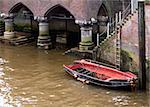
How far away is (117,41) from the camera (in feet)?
87.0

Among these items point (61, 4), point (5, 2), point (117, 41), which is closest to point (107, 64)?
point (117, 41)

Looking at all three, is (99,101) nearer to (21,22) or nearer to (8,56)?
(8,56)

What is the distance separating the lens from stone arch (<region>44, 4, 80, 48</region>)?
3625 centimetres

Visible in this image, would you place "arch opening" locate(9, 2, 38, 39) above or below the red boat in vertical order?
above

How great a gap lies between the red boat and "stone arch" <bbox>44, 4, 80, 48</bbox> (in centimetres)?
861

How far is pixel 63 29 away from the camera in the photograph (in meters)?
37.8

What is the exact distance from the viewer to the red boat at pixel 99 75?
77.4 ft

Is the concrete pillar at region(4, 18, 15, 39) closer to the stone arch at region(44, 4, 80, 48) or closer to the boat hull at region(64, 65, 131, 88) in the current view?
the stone arch at region(44, 4, 80, 48)

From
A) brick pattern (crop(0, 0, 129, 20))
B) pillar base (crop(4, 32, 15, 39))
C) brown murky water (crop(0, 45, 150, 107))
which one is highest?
brick pattern (crop(0, 0, 129, 20))

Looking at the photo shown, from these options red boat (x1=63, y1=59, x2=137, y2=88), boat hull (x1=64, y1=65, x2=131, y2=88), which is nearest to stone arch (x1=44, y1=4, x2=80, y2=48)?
red boat (x1=63, y1=59, x2=137, y2=88)

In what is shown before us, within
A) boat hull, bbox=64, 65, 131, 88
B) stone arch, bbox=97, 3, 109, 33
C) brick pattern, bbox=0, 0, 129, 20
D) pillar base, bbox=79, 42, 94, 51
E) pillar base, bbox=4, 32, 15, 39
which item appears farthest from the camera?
pillar base, bbox=4, 32, 15, 39

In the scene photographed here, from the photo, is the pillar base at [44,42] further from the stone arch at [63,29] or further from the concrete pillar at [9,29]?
the concrete pillar at [9,29]

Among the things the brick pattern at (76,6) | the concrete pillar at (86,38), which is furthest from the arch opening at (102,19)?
the concrete pillar at (86,38)

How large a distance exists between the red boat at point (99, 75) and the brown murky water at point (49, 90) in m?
0.41
